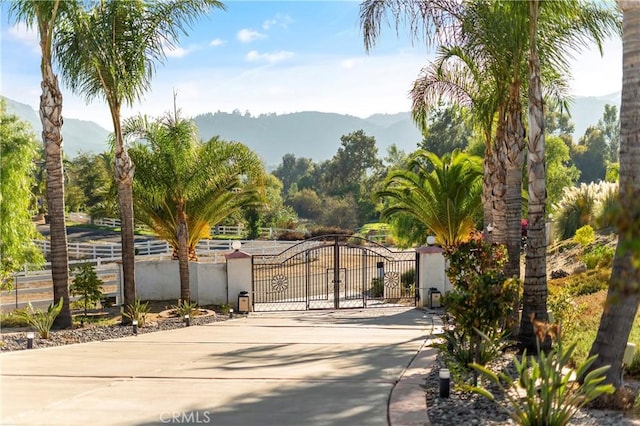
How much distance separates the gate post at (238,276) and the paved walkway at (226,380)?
4610 millimetres

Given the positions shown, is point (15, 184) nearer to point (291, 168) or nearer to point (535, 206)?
point (535, 206)

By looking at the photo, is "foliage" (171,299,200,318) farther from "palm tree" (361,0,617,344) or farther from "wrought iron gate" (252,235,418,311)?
"palm tree" (361,0,617,344)

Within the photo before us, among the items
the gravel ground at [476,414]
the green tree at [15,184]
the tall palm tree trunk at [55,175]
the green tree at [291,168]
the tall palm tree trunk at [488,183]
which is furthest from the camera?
the green tree at [291,168]

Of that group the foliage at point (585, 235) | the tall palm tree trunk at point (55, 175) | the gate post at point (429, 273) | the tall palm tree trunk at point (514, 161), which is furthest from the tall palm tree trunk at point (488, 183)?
the tall palm tree trunk at point (55, 175)

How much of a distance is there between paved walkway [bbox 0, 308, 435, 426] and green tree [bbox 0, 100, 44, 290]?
8485 mm

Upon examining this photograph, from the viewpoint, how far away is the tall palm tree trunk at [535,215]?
866cm

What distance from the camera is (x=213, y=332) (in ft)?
38.3

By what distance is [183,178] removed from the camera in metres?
15.9

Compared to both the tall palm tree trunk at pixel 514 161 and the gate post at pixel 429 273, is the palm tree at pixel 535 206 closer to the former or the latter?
the tall palm tree trunk at pixel 514 161

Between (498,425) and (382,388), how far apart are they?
5.02ft

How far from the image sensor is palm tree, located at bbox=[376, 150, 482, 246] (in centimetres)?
1888

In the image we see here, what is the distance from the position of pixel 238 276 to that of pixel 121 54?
619 centimetres

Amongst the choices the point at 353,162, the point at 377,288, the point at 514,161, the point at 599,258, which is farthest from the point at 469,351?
the point at 353,162

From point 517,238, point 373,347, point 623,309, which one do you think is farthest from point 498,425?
point 517,238
